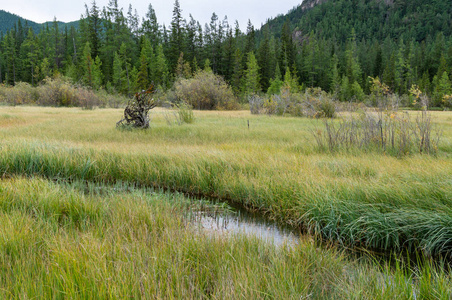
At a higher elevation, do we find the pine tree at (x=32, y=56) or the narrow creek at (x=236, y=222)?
the pine tree at (x=32, y=56)

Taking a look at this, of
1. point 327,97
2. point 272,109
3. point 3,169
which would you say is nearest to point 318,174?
point 3,169

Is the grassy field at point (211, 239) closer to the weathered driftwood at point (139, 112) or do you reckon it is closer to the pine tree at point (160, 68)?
the weathered driftwood at point (139, 112)

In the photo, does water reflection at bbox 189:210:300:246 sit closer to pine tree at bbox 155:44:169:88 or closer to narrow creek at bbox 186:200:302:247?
narrow creek at bbox 186:200:302:247

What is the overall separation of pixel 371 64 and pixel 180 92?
2623 inches

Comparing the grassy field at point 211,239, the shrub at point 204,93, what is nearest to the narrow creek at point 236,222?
the grassy field at point 211,239

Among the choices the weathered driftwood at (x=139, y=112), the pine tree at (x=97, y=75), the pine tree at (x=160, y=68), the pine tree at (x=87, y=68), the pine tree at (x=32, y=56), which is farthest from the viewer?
the pine tree at (x=32, y=56)

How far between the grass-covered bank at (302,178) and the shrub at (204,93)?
16.5 meters

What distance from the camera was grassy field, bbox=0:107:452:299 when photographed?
1.94 meters

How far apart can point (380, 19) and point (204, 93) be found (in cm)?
14927

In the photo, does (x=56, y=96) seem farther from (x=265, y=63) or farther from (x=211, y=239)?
(x=265, y=63)

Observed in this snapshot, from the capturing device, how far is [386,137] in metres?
6.44

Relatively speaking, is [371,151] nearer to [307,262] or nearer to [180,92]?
[307,262]

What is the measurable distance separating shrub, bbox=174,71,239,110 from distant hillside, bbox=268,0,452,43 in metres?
102

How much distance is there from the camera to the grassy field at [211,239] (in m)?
1.94
